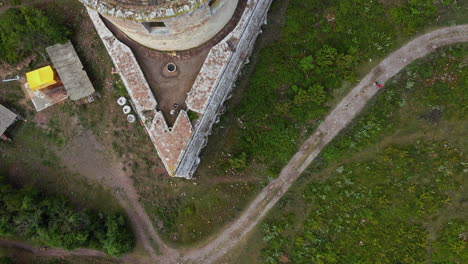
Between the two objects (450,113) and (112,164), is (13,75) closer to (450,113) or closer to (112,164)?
(112,164)

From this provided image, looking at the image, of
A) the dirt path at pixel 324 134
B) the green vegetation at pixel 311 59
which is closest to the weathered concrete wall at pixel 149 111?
the green vegetation at pixel 311 59

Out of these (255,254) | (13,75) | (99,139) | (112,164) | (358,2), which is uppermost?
(358,2)

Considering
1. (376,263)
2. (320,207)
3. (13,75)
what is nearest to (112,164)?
(13,75)

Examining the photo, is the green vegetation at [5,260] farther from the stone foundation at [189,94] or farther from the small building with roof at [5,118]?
the stone foundation at [189,94]

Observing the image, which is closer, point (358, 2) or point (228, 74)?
point (228, 74)

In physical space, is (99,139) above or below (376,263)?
above

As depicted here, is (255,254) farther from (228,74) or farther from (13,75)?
(13,75)
